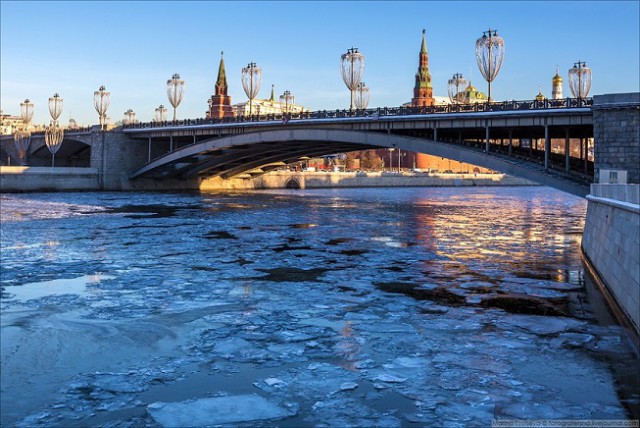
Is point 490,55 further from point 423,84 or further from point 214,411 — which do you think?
point 423,84

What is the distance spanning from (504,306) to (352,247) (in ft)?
35.4

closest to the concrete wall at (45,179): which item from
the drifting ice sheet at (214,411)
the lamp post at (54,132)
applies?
the lamp post at (54,132)

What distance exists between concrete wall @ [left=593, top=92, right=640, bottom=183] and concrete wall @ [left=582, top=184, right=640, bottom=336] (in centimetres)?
1438

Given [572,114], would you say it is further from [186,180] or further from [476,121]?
[186,180]

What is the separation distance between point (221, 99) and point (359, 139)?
386ft

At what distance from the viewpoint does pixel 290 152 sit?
6725cm

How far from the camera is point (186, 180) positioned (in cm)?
7819

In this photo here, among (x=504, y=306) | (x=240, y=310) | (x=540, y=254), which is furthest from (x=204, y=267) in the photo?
(x=540, y=254)

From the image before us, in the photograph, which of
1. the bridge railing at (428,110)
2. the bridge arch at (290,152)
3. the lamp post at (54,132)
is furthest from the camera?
A: the lamp post at (54,132)

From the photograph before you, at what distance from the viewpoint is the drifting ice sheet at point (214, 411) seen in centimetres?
652

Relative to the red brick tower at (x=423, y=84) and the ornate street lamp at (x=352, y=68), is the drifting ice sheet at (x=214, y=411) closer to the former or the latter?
the ornate street lamp at (x=352, y=68)

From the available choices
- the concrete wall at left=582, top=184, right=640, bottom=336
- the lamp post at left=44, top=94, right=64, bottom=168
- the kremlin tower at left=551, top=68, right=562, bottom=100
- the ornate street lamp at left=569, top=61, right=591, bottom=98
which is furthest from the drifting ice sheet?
the kremlin tower at left=551, top=68, right=562, bottom=100

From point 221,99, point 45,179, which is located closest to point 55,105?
point 45,179

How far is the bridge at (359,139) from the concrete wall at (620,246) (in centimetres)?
1754
